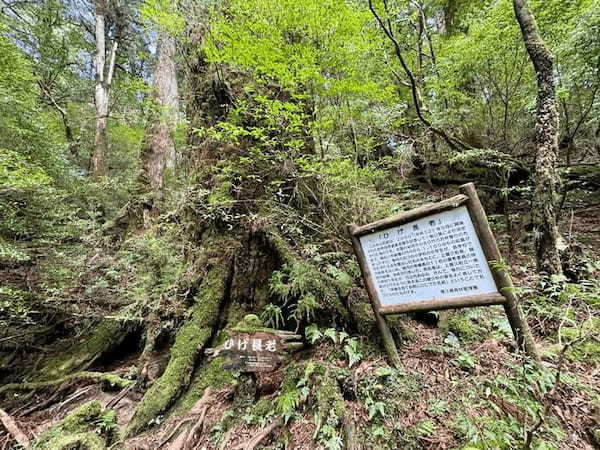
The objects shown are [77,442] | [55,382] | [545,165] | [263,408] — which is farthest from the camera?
[55,382]

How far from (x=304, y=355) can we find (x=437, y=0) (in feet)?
31.3

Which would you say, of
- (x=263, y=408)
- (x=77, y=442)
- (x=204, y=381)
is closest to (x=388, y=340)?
(x=263, y=408)

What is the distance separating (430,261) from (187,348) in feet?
9.16

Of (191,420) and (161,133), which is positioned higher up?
(161,133)

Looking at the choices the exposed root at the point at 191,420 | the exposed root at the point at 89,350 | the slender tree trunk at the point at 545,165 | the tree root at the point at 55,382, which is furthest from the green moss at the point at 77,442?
the slender tree trunk at the point at 545,165

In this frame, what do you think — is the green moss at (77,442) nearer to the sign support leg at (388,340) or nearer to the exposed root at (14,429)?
the exposed root at (14,429)

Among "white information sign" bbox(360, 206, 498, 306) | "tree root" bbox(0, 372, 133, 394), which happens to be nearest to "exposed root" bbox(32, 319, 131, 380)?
"tree root" bbox(0, 372, 133, 394)

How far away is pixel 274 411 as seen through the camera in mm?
2594

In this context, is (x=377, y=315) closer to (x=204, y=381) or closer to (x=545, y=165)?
(x=204, y=381)

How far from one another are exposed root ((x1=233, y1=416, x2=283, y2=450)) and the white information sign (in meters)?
1.42

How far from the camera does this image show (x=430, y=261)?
2.41 metres

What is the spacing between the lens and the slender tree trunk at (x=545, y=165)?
350 cm

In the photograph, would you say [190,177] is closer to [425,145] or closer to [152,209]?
[152,209]

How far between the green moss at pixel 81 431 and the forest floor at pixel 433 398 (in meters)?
0.30
